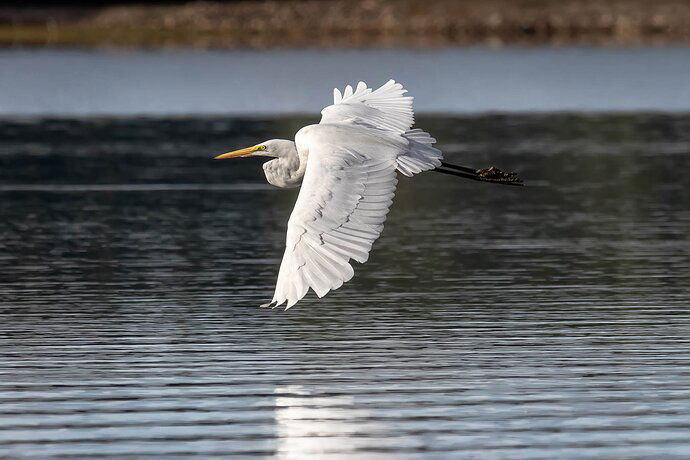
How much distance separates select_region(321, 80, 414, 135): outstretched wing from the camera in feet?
48.9

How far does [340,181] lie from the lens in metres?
12.8

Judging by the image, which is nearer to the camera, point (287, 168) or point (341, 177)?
point (341, 177)

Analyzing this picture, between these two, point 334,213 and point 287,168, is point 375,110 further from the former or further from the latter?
point 334,213

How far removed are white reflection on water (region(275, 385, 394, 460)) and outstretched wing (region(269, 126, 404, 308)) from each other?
25.4 inches

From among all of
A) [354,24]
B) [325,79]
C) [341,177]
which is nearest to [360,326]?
[341,177]

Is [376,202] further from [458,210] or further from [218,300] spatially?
[458,210]

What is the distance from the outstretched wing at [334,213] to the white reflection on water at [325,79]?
3057cm

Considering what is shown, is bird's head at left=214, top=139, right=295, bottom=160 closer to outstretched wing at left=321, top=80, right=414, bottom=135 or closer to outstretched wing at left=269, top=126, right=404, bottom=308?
outstretched wing at left=269, top=126, right=404, bottom=308

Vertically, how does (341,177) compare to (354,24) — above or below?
above

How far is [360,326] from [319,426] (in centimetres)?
349

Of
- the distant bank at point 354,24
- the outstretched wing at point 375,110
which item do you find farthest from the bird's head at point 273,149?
the distant bank at point 354,24

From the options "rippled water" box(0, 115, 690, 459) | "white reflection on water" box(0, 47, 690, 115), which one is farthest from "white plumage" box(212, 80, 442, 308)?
"white reflection on water" box(0, 47, 690, 115)

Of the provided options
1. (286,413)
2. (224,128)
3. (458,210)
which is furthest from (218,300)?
(224,128)

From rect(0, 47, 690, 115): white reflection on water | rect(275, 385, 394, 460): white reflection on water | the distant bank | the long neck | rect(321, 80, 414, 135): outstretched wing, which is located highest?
rect(321, 80, 414, 135): outstretched wing
